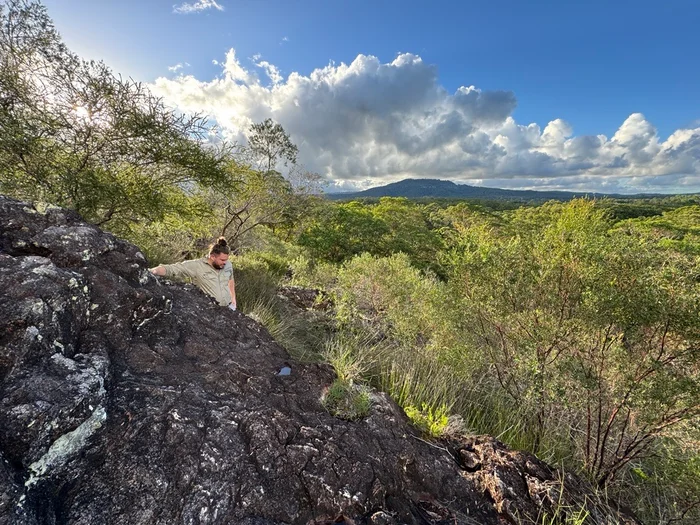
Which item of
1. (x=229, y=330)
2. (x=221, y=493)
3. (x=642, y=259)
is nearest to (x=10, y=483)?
(x=221, y=493)

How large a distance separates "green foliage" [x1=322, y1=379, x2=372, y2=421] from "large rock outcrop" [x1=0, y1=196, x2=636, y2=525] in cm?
8

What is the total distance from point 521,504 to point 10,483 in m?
2.87

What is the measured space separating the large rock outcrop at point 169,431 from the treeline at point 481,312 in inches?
19.2

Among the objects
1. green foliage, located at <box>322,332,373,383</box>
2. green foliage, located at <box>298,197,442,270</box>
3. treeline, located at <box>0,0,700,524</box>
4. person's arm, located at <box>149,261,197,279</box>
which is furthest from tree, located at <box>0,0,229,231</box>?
green foliage, located at <box>298,197,442,270</box>

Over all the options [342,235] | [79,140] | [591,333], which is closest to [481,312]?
[591,333]

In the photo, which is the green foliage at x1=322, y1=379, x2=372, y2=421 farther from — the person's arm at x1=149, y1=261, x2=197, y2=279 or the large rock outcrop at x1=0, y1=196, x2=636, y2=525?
the person's arm at x1=149, y1=261, x2=197, y2=279

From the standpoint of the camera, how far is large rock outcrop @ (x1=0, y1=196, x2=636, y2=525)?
1.62 m

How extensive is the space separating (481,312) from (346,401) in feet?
8.96

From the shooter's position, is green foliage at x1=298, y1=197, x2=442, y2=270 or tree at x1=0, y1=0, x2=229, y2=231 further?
green foliage at x1=298, y1=197, x2=442, y2=270

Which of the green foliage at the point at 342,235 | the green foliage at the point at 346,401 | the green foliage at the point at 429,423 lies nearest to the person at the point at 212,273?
the green foliage at the point at 346,401

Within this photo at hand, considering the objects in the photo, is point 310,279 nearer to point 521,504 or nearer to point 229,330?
point 229,330

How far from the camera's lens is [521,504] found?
7.67 ft

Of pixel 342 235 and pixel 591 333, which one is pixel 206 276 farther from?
pixel 342 235

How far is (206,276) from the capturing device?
4422mm
